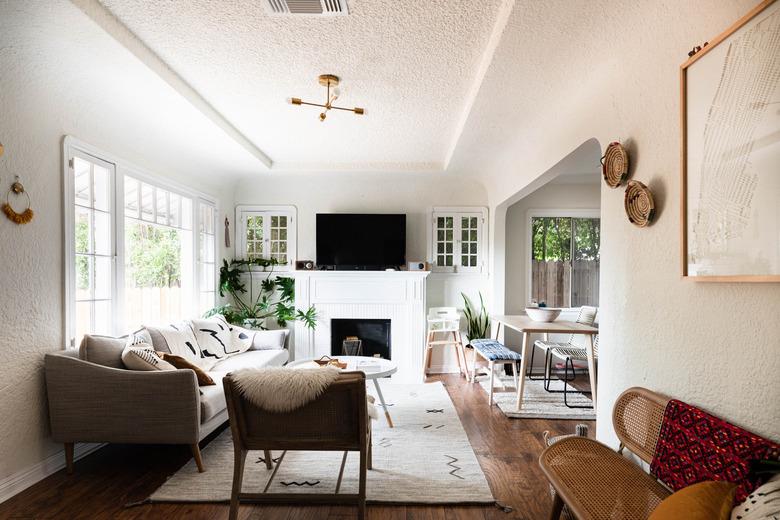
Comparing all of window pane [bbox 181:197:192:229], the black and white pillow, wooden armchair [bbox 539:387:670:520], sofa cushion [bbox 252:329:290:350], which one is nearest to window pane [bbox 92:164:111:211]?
window pane [bbox 181:197:192:229]

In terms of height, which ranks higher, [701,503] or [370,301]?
[370,301]

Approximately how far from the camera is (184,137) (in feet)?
12.5

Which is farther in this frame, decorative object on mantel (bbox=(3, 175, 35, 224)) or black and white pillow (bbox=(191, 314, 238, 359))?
black and white pillow (bbox=(191, 314, 238, 359))

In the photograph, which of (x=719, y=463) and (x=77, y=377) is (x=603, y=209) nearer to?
(x=719, y=463)

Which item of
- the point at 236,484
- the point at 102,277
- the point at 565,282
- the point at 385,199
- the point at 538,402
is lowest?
the point at 538,402

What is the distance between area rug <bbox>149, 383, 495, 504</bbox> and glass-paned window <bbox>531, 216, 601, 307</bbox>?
2.81m

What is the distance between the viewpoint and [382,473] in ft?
8.76

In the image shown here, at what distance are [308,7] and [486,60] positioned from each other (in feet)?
3.38

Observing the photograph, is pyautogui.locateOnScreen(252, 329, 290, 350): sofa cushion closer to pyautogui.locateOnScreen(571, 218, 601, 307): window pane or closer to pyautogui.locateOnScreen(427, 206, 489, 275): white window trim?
pyautogui.locateOnScreen(427, 206, 489, 275): white window trim

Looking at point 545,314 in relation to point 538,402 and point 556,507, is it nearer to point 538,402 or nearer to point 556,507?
point 538,402

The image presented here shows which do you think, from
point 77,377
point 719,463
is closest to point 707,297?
point 719,463

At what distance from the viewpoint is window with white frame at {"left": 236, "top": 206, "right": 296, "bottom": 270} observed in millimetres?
5664

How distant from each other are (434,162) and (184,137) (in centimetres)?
269

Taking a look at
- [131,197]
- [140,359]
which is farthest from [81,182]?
[140,359]
